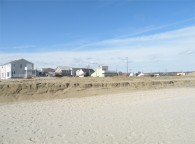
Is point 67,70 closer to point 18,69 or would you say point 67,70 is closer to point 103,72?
point 103,72

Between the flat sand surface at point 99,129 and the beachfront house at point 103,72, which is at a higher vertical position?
the beachfront house at point 103,72

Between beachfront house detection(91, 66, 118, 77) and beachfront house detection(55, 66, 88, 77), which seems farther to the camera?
beachfront house detection(55, 66, 88, 77)

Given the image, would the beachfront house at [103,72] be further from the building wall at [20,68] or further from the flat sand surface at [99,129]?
the flat sand surface at [99,129]

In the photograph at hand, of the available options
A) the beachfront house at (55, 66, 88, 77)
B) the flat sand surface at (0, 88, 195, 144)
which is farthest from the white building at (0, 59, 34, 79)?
the flat sand surface at (0, 88, 195, 144)

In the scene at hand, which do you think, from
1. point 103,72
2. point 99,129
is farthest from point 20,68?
point 99,129

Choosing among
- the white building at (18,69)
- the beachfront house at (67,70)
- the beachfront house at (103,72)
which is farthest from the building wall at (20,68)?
the beachfront house at (67,70)

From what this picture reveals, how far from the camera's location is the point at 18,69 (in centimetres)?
7044

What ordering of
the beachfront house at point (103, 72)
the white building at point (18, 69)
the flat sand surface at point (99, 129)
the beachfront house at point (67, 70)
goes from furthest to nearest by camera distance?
the beachfront house at point (67, 70) < the beachfront house at point (103, 72) < the white building at point (18, 69) < the flat sand surface at point (99, 129)

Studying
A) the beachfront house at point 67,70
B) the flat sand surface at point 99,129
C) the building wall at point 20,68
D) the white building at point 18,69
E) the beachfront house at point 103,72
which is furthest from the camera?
the beachfront house at point 67,70

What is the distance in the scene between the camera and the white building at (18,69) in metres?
68.9

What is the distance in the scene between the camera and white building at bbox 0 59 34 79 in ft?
226

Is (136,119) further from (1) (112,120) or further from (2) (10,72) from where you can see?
(2) (10,72)

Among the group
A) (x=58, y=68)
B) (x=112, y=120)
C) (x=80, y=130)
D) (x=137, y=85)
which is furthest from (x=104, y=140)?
(x=58, y=68)

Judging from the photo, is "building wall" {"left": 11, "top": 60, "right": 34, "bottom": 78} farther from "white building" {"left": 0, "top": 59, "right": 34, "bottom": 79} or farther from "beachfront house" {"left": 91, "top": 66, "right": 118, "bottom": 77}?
"beachfront house" {"left": 91, "top": 66, "right": 118, "bottom": 77}
